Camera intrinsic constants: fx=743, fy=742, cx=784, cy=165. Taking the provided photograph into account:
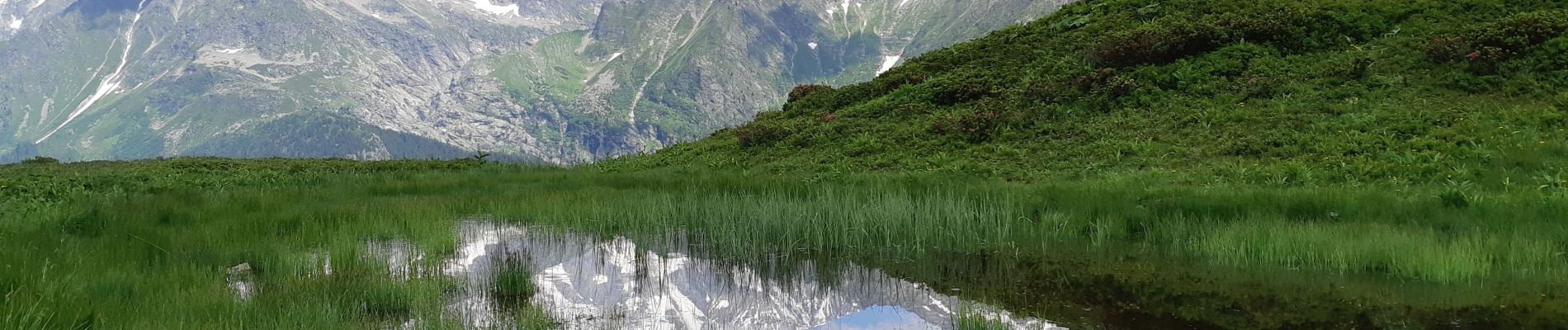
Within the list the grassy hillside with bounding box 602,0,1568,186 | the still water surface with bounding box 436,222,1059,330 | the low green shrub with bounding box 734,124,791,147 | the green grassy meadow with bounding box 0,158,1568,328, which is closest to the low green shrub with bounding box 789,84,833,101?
the grassy hillside with bounding box 602,0,1568,186

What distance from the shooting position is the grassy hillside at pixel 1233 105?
44.4ft

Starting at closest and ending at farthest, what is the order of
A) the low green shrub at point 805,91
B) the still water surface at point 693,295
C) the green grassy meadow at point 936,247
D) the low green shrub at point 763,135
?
the green grassy meadow at point 936,247
the still water surface at point 693,295
the low green shrub at point 763,135
the low green shrub at point 805,91

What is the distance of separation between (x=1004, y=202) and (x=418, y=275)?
763 cm

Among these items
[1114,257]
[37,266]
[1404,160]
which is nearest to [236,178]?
[37,266]

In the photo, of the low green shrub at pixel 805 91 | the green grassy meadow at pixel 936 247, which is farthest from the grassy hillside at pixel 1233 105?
the low green shrub at pixel 805 91

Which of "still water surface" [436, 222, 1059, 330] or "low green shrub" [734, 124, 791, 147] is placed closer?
"still water surface" [436, 222, 1059, 330]

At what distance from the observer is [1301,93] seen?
17516 millimetres

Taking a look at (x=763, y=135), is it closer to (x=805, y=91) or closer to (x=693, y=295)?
(x=805, y=91)

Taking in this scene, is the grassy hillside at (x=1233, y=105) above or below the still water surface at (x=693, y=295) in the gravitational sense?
above

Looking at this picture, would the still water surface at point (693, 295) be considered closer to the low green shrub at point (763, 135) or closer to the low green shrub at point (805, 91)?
the low green shrub at point (763, 135)

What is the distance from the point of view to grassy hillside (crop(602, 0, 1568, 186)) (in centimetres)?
1352

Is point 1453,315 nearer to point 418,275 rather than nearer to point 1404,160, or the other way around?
point 418,275

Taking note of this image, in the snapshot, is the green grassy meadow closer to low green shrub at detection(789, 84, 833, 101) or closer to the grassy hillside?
the grassy hillside

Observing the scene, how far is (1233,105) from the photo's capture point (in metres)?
17.9
